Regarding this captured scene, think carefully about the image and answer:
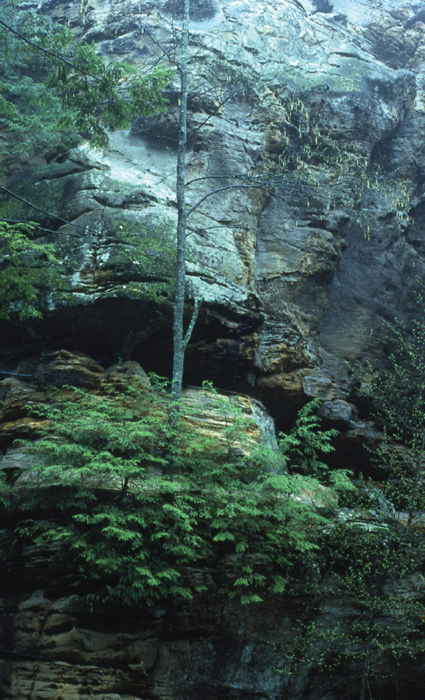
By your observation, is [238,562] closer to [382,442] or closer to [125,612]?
[125,612]

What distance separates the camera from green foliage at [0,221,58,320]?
10.6 metres

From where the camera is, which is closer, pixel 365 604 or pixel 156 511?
pixel 156 511

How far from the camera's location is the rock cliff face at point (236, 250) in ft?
28.3

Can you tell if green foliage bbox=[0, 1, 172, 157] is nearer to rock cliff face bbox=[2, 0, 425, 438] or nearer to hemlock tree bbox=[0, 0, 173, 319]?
hemlock tree bbox=[0, 0, 173, 319]

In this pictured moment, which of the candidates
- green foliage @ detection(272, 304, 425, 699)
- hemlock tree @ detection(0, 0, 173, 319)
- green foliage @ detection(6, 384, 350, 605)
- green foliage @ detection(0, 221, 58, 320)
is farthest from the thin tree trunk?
green foliage @ detection(272, 304, 425, 699)

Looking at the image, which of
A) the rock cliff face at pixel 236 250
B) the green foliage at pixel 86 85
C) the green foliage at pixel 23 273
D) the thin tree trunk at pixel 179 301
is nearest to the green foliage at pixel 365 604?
the rock cliff face at pixel 236 250

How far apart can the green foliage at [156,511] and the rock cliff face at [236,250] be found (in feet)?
2.56

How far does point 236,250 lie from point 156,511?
8.51 meters

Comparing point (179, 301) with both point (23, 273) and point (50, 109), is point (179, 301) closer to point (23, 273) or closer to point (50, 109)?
point (23, 273)

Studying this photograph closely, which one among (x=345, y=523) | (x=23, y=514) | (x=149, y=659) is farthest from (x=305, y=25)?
(x=149, y=659)

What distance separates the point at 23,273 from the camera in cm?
1183

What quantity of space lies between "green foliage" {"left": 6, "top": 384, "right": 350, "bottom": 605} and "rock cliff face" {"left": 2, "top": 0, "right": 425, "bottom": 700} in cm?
78

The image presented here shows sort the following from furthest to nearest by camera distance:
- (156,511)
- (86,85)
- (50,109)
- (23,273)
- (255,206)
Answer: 1. (255,206)
2. (50,109)
3. (23,273)
4. (86,85)
5. (156,511)

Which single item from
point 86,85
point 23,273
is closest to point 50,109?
point 86,85
